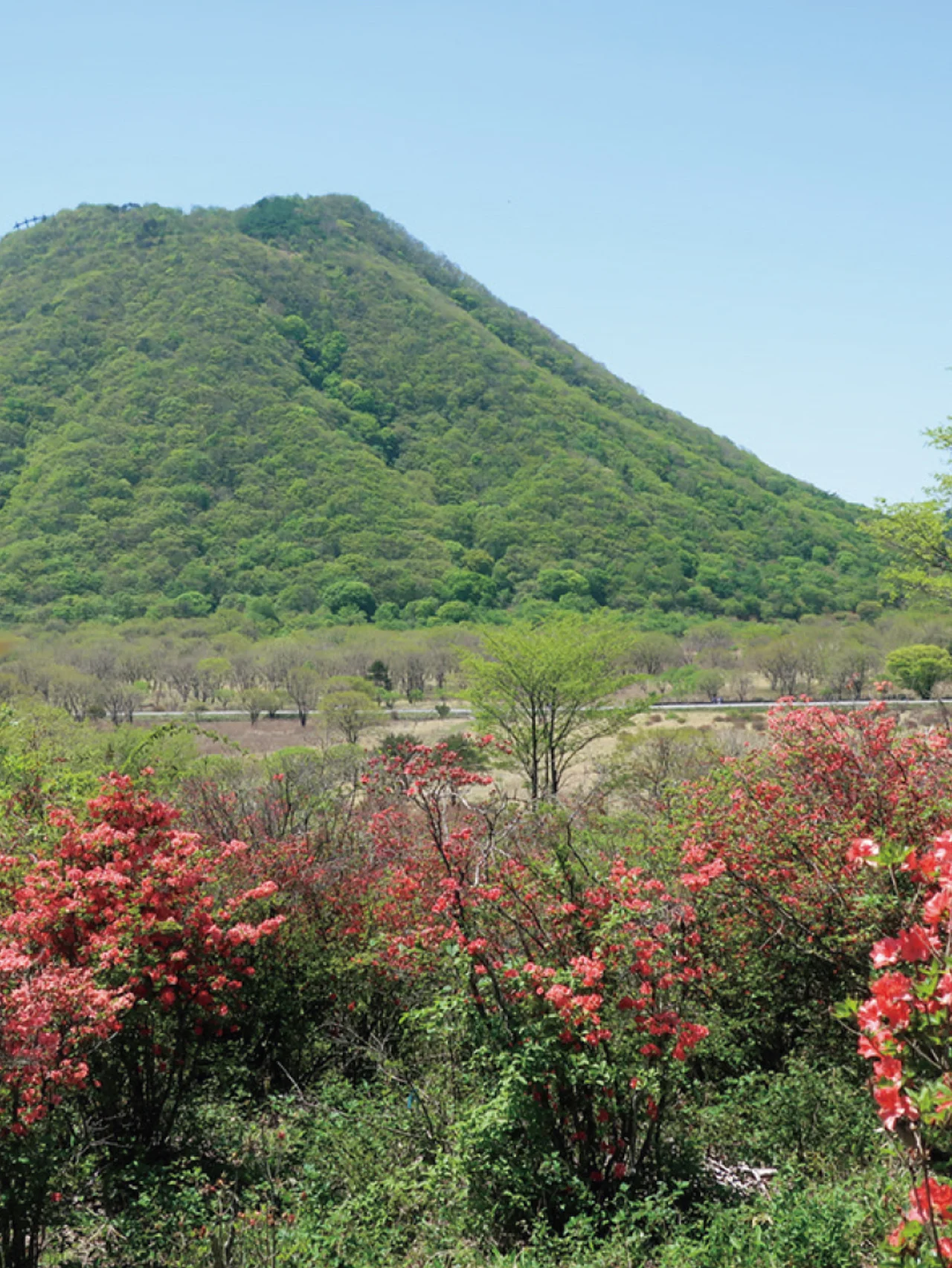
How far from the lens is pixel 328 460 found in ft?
341

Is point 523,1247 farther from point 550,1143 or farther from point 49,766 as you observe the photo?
point 49,766

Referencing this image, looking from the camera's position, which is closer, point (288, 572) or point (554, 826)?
point (554, 826)

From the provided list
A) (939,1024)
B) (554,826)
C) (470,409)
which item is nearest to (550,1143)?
(939,1024)

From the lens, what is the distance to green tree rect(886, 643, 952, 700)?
1845 inches

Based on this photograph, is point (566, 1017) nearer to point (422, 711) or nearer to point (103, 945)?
point (103, 945)

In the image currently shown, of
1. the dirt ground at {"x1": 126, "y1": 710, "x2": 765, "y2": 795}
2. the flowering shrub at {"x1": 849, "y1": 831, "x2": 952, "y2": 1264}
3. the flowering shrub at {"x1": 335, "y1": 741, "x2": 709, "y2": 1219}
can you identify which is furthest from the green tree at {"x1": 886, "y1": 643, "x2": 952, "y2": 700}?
the flowering shrub at {"x1": 849, "y1": 831, "x2": 952, "y2": 1264}

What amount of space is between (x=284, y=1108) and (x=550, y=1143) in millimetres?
2077

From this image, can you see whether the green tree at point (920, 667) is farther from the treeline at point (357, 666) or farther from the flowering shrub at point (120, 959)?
the flowering shrub at point (120, 959)

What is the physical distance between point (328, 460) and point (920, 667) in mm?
71106

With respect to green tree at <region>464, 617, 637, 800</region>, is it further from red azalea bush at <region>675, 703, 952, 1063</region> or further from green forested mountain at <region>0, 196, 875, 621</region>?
green forested mountain at <region>0, 196, 875, 621</region>

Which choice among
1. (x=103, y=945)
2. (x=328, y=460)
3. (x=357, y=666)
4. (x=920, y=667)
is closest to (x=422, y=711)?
(x=357, y=666)

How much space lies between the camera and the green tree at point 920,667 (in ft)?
154

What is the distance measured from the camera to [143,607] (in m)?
81.6

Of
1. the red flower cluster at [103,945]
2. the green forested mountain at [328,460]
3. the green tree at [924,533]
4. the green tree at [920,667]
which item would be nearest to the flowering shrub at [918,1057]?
the red flower cluster at [103,945]
